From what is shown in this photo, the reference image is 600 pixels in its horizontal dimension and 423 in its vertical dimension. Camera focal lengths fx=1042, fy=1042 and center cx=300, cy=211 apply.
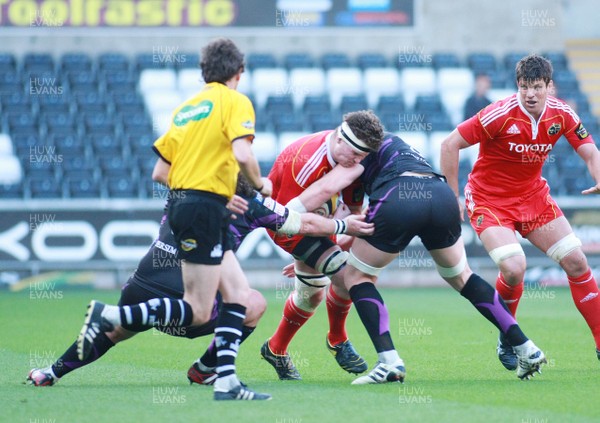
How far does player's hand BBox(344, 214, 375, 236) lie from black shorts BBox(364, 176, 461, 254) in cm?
6

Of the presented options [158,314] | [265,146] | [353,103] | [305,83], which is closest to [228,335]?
[158,314]

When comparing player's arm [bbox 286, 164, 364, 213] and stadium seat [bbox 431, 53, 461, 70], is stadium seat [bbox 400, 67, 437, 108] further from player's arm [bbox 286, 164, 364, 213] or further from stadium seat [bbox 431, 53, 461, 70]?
player's arm [bbox 286, 164, 364, 213]

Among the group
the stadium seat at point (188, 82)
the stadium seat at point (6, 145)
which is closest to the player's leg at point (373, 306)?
the stadium seat at point (6, 145)

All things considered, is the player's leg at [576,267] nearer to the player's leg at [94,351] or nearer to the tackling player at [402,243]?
the tackling player at [402,243]

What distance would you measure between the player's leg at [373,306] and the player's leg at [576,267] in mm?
1568

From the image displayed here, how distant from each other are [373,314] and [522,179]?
198cm

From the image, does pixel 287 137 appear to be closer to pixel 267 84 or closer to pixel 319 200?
pixel 267 84

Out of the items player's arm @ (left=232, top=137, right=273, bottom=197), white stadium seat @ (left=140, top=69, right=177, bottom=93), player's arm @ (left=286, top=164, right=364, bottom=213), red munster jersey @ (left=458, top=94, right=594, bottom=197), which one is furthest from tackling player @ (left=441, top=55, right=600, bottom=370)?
white stadium seat @ (left=140, top=69, right=177, bottom=93)

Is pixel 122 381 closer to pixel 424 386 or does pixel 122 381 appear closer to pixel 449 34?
pixel 424 386

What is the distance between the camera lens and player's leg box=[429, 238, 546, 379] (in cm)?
671

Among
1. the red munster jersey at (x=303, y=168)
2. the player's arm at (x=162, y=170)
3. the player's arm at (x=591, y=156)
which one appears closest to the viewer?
the player's arm at (x=162, y=170)

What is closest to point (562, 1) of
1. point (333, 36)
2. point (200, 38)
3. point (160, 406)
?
point (333, 36)

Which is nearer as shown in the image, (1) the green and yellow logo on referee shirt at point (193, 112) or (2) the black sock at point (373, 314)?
(1) the green and yellow logo on referee shirt at point (193, 112)

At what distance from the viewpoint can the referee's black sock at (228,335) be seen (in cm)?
Answer: 588
